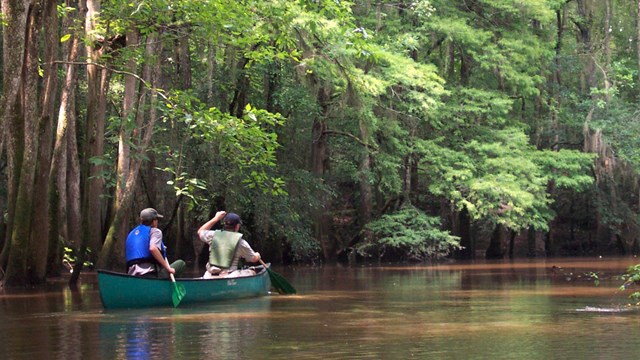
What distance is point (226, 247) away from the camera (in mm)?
17891

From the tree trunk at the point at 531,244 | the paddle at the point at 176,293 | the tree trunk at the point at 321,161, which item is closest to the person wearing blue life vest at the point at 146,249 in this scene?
the paddle at the point at 176,293

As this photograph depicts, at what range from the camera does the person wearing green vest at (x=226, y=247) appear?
17750mm

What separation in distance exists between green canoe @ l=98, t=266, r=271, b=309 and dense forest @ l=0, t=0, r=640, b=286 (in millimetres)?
4724

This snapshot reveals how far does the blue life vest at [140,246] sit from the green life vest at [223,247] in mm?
1811

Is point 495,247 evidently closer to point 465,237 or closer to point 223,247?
point 465,237

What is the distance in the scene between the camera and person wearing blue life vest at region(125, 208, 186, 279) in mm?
15961

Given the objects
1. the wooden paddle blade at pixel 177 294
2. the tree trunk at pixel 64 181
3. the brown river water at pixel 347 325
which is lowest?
the brown river water at pixel 347 325

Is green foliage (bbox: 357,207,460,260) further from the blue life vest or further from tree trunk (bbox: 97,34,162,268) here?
the blue life vest

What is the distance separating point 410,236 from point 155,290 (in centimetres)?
1879

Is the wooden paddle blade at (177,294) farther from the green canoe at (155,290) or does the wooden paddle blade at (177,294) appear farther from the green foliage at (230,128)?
the green foliage at (230,128)

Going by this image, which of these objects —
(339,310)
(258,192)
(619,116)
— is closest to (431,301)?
(339,310)

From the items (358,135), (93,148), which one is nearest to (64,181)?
(93,148)

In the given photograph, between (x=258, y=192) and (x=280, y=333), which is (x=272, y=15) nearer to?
(x=280, y=333)

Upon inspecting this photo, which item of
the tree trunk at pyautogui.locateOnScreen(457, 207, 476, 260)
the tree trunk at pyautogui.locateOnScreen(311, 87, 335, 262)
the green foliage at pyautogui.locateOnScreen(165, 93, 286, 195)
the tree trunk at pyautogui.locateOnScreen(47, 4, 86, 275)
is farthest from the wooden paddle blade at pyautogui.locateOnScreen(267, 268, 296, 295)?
the tree trunk at pyautogui.locateOnScreen(457, 207, 476, 260)
